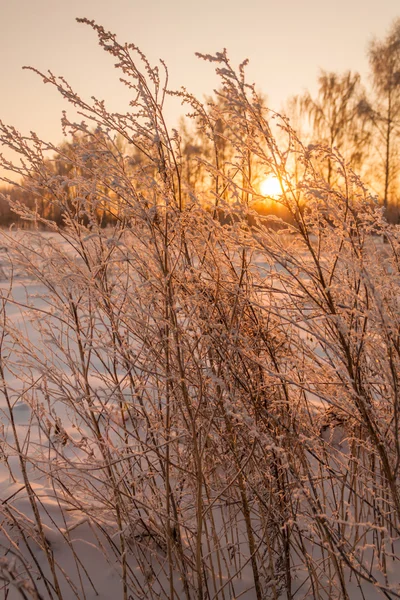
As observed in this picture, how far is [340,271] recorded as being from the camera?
160 centimetres

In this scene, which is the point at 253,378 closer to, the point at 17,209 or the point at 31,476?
the point at 17,209

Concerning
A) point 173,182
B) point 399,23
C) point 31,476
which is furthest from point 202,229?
point 399,23

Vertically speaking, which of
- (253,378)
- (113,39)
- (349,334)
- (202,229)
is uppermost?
(113,39)

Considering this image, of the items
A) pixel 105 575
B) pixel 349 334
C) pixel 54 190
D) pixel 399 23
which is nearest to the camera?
pixel 349 334

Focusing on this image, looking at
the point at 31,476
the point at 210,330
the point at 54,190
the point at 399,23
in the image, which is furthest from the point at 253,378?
the point at 399,23

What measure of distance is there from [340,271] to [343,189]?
33 centimetres

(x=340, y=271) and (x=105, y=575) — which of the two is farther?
(x=105, y=575)

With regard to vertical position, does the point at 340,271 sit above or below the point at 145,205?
below

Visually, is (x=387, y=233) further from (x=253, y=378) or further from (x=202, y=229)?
(x=253, y=378)

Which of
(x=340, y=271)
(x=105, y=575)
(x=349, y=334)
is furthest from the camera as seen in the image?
(x=105, y=575)

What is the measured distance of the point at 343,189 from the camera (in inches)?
53.4

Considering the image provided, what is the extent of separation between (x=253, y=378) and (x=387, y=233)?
67 cm

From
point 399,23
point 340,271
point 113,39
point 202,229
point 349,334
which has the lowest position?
point 349,334

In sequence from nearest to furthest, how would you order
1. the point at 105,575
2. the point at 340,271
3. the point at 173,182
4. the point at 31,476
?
1. the point at 173,182
2. the point at 340,271
3. the point at 105,575
4. the point at 31,476
